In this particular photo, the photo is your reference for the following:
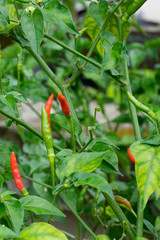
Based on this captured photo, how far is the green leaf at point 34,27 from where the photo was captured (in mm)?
509

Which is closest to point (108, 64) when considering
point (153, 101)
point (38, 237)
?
point (38, 237)

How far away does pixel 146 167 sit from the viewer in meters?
0.51

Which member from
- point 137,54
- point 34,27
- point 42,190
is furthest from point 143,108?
point 137,54

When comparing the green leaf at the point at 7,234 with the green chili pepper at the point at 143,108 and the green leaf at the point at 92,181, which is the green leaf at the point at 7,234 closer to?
the green leaf at the point at 92,181

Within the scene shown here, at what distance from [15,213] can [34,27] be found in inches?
10.3

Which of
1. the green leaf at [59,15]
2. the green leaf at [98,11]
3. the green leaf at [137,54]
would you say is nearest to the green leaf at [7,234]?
the green leaf at [59,15]

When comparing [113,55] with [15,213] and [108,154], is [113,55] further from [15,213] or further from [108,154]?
[15,213]

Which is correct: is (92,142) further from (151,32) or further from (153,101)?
(151,32)

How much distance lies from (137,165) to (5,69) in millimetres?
922

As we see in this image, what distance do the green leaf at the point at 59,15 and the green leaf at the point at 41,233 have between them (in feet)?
0.92

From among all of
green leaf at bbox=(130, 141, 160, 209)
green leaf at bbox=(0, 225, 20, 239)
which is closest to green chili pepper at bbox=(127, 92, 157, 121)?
green leaf at bbox=(130, 141, 160, 209)

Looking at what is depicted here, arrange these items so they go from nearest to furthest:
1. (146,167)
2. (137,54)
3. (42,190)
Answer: (146,167)
(42,190)
(137,54)

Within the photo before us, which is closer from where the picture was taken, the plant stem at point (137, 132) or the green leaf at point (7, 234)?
the green leaf at point (7, 234)

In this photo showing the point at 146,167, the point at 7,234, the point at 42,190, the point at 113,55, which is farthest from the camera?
the point at 42,190
